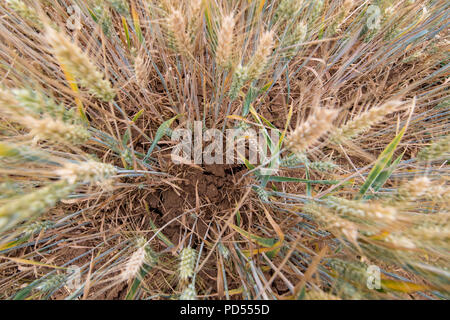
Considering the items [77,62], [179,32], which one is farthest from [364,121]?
[77,62]

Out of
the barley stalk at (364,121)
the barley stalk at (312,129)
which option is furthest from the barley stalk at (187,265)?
the barley stalk at (364,121)

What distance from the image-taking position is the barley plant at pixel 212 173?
1.83 feet

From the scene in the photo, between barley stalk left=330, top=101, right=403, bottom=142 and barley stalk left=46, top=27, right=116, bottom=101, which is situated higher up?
barley stalk left=46, top=27, right=116, bottom=101

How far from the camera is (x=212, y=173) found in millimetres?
1051

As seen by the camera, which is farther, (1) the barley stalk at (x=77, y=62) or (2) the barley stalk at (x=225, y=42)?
(2) the barley stalk at (x=225, y=42)

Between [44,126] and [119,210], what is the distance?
64 centimetres

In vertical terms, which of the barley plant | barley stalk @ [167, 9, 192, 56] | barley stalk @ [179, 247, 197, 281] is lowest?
barley stalk @ [179, 247, 197, 281]

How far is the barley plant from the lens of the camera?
56 cm

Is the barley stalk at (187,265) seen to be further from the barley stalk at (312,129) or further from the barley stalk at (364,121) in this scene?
the barley stalk at (364,121)

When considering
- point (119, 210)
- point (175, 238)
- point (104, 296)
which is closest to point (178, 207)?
point (175, 238)

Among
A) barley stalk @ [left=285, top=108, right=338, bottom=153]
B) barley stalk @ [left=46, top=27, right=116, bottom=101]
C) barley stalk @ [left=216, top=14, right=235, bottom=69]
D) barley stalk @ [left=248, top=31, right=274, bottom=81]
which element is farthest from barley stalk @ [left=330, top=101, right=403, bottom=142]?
barley stalk @ [left=46, top=27, right=116, bottom=101]

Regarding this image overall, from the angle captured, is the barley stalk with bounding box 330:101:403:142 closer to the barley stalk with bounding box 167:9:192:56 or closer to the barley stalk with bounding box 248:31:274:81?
the barley stalk with bounding box 248:31:274:81
